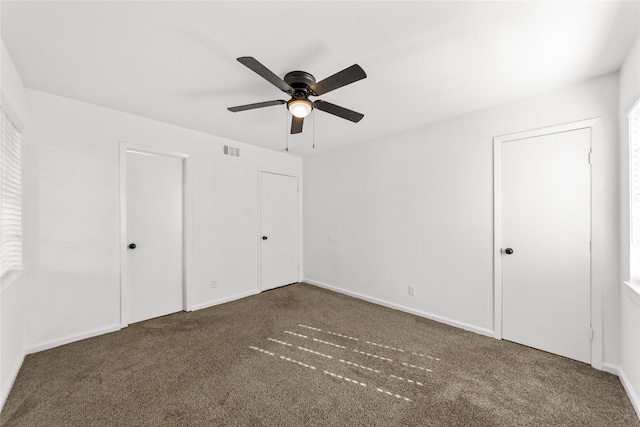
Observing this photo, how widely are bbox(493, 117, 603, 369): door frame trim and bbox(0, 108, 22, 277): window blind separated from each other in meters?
4.22

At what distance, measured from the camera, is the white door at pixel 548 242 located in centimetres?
222

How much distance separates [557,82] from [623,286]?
5.79ft

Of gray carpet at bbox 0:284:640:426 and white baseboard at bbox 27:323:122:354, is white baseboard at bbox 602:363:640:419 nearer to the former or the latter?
gray carpet at bbox 0:284:640:426

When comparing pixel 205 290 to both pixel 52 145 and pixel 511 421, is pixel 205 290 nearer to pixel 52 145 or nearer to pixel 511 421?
pixel 52 145

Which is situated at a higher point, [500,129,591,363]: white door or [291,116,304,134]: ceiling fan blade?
[291,116,304,134]: ceiling fan blade

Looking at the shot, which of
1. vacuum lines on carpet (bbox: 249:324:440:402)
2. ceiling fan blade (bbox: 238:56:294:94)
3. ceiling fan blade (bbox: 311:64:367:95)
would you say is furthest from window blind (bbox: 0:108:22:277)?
ceiling fan blade (bbox: 311:64:367:95)

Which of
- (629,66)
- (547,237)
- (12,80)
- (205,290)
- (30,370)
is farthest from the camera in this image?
(205,290)

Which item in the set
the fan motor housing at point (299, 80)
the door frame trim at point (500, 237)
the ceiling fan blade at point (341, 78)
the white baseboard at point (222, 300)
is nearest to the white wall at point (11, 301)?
the white baseboard at point (222, 300)

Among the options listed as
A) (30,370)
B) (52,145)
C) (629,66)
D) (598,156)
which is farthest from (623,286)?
(52,145)

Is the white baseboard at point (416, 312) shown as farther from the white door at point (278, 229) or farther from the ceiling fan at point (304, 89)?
the ceiling fan at point (304, 89)

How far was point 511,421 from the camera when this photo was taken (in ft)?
5.30

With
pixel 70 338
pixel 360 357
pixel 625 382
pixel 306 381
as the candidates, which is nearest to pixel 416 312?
pixel 360 357

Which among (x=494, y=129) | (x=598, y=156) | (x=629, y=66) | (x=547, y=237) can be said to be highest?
(x=629, y=66)

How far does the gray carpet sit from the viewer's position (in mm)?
1645
